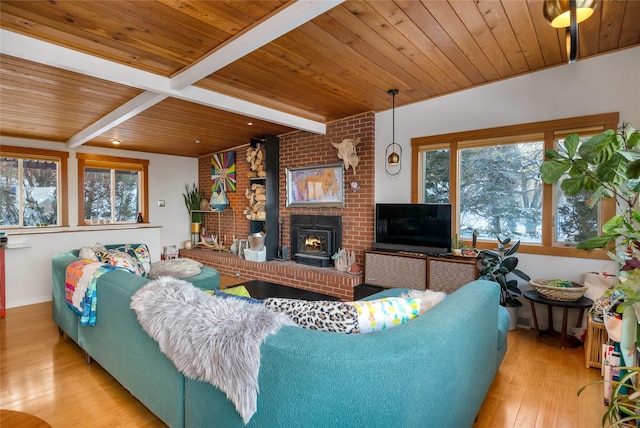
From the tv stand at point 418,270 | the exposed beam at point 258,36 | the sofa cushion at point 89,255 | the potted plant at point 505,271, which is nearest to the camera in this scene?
the exposed beam at point 258,36

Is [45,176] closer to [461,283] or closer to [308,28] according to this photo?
[308,28]

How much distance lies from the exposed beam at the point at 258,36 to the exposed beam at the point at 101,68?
20 centimetres

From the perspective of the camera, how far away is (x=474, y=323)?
1403 mm

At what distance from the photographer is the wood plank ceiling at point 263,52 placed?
1879 millimetres

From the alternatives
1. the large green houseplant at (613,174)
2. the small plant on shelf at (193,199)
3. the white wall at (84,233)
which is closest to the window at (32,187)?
the white wall at (84,233)

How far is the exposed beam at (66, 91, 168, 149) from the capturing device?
9.56 ft

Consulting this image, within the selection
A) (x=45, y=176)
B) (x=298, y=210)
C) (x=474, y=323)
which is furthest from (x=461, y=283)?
(x=45, y=176)

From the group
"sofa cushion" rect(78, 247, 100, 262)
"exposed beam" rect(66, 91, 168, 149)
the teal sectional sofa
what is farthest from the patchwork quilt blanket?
"exposed beam" rect(66, 91, 168, 149)

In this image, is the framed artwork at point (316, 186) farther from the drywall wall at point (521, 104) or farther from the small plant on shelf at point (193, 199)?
the small plant on shelf at point (193, 199)

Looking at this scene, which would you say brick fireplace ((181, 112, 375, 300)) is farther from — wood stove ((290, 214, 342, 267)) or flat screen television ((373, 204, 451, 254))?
flat screen television ((373, 204, 451, 254))

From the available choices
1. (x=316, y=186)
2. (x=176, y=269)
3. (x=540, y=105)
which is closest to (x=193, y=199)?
(x=316, y=186)

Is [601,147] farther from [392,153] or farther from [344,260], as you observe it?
[344,260]

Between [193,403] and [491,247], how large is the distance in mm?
3040

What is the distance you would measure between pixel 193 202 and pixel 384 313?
5.92 meters
